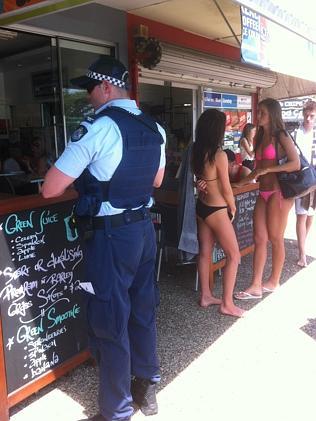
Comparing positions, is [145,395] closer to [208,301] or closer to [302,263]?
[208,301]

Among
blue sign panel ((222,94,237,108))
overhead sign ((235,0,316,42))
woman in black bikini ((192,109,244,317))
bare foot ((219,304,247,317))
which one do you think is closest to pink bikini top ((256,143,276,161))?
woman in black bikini ((192,109,244,317))

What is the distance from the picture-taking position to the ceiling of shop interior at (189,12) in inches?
182

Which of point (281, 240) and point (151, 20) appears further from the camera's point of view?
point (151, 20)

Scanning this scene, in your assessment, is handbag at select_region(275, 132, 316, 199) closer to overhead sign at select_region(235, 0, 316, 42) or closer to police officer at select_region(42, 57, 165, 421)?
overhead sign at select_region(235, 0, 316, 42)

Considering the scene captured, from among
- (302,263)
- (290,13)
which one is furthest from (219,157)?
(302,263)

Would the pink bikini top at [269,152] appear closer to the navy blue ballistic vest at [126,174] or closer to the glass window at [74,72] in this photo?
the navy blue ballistic vest at [126,174]

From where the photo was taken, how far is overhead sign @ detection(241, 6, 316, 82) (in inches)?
123

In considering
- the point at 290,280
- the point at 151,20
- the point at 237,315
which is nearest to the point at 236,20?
the point at 151,20

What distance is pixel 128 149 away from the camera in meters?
2.07

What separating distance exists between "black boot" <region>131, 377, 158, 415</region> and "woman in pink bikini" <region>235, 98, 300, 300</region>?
1732 millimetres

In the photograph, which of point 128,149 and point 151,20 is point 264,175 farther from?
point 151,20

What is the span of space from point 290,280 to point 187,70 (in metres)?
3.06

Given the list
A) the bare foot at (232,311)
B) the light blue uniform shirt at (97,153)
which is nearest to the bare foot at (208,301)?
the bare foot at (232,311)

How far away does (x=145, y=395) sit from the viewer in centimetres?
242
